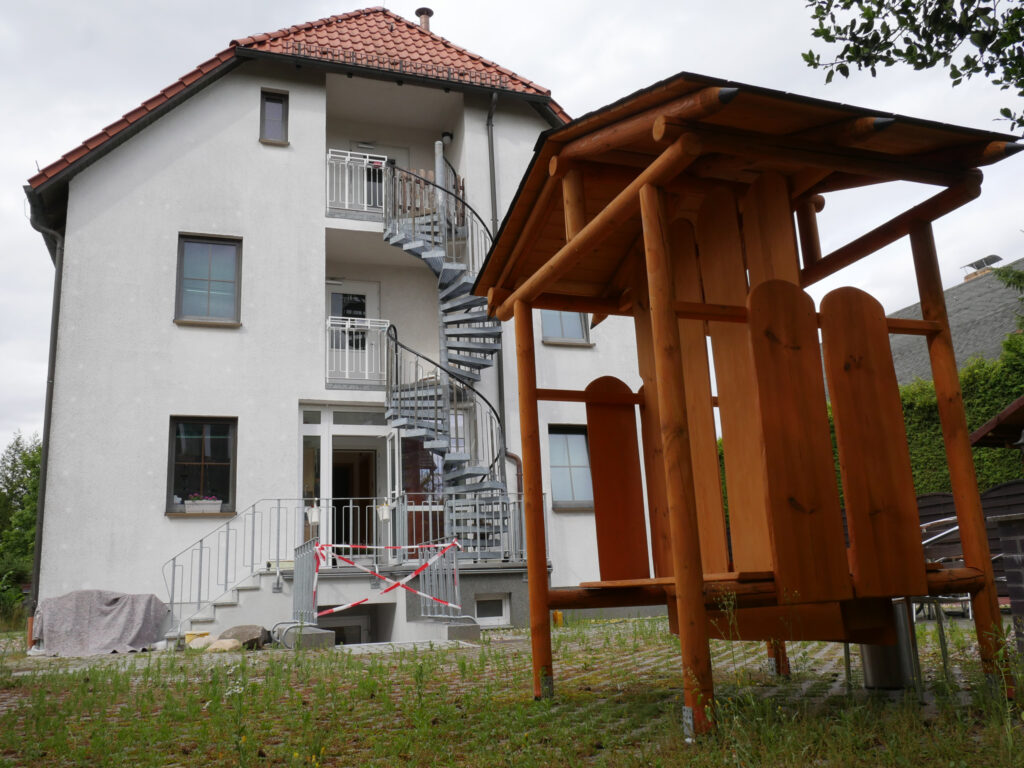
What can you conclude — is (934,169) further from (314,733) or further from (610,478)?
(314,733)

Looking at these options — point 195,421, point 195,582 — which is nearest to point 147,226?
Result: point 195,421

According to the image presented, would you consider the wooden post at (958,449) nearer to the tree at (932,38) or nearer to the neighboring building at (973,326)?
the tree at (932,38)

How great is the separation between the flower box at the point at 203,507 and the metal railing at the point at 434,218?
17.2ft

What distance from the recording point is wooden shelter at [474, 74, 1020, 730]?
3771 mm

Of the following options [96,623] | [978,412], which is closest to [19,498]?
[96,623]

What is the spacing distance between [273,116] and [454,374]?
5.76 meters

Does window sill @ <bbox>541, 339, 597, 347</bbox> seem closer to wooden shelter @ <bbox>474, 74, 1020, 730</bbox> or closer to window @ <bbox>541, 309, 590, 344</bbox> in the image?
window @ <bbox>541, 309, 590, 344</bbox>

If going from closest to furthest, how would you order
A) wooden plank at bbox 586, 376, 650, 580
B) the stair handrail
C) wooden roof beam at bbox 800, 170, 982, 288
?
wooden roof beam at bbox 800, 170, 982, 288, wooden plank at bbox 586, 376, 650, 580, the stair handrail

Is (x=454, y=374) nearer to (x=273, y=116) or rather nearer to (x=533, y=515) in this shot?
(x=273, y=116)

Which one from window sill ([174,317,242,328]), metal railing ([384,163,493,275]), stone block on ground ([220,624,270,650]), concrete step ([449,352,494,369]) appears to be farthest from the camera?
metal railing ([384,163,493,275])

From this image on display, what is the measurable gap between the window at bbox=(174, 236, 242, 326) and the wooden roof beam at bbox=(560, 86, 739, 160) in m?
10.1

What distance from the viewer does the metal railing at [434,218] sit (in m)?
14.7

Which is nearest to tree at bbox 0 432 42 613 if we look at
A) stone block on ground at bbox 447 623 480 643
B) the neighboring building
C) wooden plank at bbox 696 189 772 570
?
stone block on ground at bbox 447 623 480 643

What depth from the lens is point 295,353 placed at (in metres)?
13.8
